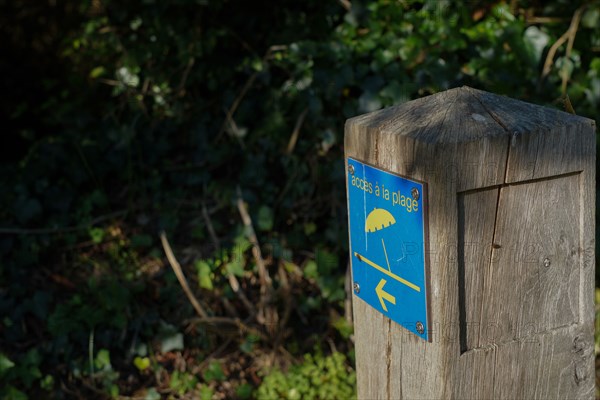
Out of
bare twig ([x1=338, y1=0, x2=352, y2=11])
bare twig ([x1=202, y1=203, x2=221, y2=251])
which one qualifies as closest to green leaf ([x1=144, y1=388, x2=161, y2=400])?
bare twig ([x1=202, y1=203, x2=221, y2=251])

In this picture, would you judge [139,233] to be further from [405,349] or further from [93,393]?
[405,349]

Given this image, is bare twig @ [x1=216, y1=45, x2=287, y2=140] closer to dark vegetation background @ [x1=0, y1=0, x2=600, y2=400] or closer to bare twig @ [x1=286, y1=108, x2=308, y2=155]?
dark vegetation background @ [x1=0, y1=0, x2=600, y2=400]

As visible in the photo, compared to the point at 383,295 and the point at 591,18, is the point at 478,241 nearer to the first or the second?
the point at 383,295

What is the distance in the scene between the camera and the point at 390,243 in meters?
1.72

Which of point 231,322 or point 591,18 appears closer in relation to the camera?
→ point 231,322

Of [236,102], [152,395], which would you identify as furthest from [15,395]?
[236,102]

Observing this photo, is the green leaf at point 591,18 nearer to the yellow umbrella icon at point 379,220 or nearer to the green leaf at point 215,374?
the green leaf at point 215,374

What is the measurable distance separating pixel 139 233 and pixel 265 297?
823 mm

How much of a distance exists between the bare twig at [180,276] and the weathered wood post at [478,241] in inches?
72.6


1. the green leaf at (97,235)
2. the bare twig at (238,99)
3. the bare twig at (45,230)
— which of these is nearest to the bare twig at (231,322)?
the green leaf at (97,235)

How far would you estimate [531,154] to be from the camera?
1590mm

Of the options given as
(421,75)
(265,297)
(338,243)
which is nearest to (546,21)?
(421,75)

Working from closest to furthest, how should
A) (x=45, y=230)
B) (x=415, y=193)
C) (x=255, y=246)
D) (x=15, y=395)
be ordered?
(x=415, y=193), (x=15, y=395), (x=255, y=246), (x=45, y=230)

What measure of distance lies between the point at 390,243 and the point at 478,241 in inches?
7.5
